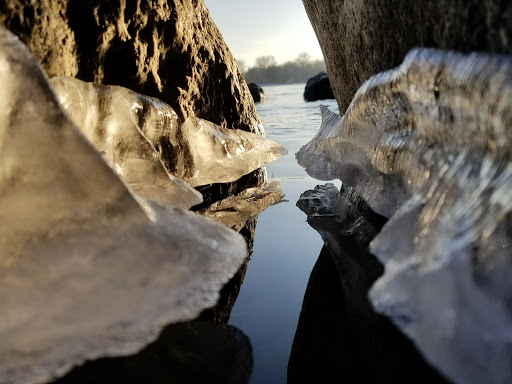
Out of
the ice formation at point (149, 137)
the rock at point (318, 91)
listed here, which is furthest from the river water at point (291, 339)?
the rock at point (318, 91)

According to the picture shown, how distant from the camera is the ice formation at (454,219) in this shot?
0.89m

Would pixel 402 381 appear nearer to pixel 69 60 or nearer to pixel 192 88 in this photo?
pixel 69 60

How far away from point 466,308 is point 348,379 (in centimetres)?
27

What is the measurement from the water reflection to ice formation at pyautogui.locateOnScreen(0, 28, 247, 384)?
0.25 meters

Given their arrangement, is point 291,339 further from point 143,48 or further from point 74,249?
point 143,48

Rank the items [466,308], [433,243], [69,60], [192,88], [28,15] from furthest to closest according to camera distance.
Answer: [192,88] < [69,60] < [28,15] < [433,243] < [466,308]

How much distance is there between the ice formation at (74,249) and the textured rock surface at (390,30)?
77 centimetres

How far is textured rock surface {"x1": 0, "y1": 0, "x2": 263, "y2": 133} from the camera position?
5.15 feet

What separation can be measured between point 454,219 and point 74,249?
839 mm

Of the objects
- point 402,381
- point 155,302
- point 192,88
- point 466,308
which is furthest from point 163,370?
point 192,88

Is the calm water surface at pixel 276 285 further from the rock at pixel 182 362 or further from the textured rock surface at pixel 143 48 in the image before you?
the textured rock surface at pixel 143 48

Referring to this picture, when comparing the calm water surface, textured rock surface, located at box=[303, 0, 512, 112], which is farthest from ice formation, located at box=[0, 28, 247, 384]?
textured rock surface, located at box=[303, 0, 512, 112]

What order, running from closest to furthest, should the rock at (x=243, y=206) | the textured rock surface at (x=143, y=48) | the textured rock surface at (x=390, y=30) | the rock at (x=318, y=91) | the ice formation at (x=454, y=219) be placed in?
the ice formation at (x=454, y=219)
the textured rock surface at (x=390, y=30)
the textured rock surface at (x=143, y=48)
the rock at (x=243, y=206)
the rock at (x=318, y=91)

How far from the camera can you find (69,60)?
167 cm
